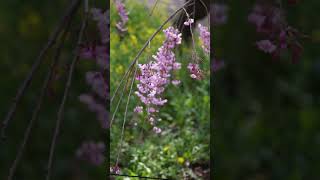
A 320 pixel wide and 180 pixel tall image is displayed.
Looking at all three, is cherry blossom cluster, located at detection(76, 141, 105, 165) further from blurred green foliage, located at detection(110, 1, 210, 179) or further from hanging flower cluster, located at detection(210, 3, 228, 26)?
hanging flower cluster, located at detection(210, 3, 228, 26)

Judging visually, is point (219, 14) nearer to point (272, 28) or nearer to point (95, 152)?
point (272, 28)

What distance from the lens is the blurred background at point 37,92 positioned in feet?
6.45

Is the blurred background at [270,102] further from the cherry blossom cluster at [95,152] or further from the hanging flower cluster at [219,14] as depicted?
the cherry blossom cluster at [95,152]

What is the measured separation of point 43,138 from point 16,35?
39 centimetres

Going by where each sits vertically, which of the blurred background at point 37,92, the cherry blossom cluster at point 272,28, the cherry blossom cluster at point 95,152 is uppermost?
the cherry blossom cluster at point 272,28

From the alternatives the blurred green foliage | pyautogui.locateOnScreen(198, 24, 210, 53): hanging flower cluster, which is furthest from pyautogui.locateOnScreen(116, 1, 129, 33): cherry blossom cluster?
pyautogui.locateOnScreen(198, 24, 210, 53): hanging flower cluster

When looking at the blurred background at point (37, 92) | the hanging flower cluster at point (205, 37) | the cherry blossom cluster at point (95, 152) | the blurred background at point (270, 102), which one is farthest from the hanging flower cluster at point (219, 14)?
the cherry blossom cluster at point (95, 152)

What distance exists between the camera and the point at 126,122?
2.10 meters

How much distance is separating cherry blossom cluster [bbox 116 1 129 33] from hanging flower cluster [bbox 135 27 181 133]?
6.8 inches

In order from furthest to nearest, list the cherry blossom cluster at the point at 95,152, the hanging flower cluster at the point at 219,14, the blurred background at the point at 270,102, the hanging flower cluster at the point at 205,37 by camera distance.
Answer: the cherry blossom cluster at the point at 95,152, the hanging flower cluster at the point at 205,37, the hanging flower cluster at the point at 219,14, the blurred background at the point at 270,102

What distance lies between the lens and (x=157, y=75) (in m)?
2.03

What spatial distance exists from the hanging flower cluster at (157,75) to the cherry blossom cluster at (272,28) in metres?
0.53

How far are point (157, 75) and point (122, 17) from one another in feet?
0.87

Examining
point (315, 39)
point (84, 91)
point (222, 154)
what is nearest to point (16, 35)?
point (84, 91)
